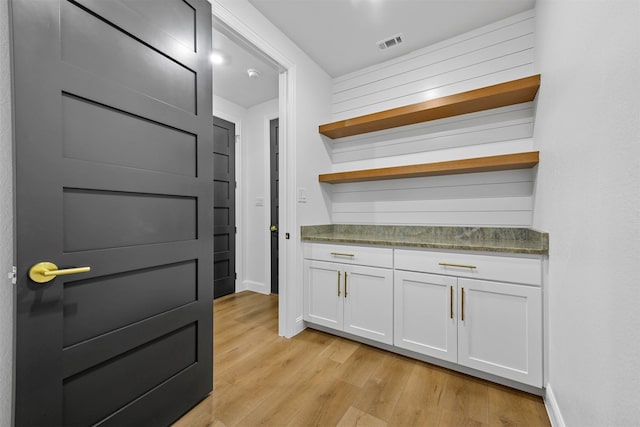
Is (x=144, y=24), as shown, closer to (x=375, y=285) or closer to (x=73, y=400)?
(x=73, y=400)

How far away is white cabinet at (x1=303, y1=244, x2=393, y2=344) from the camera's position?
204cm

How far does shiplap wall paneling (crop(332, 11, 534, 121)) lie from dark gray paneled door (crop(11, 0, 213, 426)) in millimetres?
1645

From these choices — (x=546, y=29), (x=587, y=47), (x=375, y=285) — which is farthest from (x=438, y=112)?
(x=375, y=285)

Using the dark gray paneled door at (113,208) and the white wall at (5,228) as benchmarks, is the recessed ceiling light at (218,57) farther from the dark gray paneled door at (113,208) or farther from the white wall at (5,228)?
the white wall at (5,228)

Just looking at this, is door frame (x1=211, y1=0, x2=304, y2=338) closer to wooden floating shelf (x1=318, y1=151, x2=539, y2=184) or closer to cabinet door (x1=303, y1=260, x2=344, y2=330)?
cabinet door (x1=303, y1=260, x2=344, y2=330)

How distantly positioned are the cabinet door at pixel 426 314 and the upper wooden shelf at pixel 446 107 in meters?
1.34

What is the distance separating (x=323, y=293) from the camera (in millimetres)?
2352

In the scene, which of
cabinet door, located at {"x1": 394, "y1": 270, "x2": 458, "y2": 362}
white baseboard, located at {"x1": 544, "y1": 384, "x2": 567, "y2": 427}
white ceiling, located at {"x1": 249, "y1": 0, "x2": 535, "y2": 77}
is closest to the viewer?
white baseboard, located at {"x1": 544, "y1": 384, "x2": 567, "y2": 427}

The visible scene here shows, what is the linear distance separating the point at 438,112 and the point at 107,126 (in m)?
2.24

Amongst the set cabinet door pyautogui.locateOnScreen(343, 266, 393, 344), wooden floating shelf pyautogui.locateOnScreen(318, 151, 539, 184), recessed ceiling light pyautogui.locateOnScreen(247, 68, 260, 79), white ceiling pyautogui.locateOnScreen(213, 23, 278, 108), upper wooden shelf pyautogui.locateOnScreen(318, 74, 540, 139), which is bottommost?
cabinet door pyautogui.locateOnScreen(343, 266, 393, 344)

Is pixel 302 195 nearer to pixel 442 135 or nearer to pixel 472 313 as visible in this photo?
pixel 442 135

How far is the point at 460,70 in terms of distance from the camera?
89.4 inches

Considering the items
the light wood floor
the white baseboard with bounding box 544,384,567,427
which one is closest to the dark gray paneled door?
the light wood floor

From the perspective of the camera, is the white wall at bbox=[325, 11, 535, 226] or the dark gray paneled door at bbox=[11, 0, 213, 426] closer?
the dark gray paneled door at bbox=[11, 0, 213, 426]
